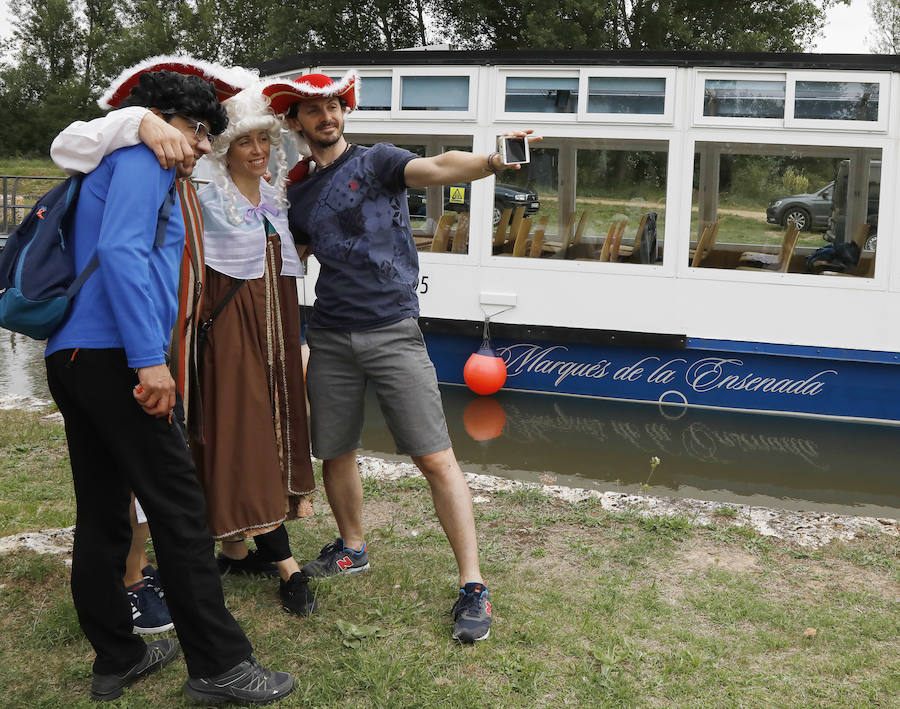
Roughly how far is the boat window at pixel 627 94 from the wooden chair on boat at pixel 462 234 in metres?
1.36

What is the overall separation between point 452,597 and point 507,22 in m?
26.9

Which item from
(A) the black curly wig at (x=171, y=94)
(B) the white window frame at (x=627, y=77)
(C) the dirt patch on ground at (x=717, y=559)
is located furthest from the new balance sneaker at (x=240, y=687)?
(B) the white window frame at (x=627, y=77)

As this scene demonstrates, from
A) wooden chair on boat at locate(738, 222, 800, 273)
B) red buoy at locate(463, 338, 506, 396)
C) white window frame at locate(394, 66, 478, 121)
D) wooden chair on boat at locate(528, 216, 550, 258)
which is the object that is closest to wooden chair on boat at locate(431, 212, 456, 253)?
wooden chair on boat at locate(528, 216, 550, 258)

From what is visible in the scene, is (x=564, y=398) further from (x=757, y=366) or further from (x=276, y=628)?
(x=276, y=628)

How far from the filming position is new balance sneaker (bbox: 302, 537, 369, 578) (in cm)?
347

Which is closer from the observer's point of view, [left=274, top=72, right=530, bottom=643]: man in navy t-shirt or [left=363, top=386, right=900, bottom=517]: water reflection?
[left=274, top=72, right=530, bottom=643]: man in navy t-shirt

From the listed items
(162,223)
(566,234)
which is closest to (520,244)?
(566,234)

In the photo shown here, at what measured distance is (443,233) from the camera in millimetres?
7930

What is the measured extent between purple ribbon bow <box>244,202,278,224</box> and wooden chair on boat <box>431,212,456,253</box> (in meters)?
4.80

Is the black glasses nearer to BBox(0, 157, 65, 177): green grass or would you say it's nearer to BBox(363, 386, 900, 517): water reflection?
BBox(363, 386, 900, 517): water reflection

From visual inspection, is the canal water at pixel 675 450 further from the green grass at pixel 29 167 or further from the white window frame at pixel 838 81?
the green grass at pixel 29 167

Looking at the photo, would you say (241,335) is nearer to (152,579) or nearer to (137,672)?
(152,579)

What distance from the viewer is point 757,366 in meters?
7.14

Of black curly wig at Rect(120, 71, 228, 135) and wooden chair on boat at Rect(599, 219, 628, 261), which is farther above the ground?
black curly wig at Rect(120, 71, 228, 135)
